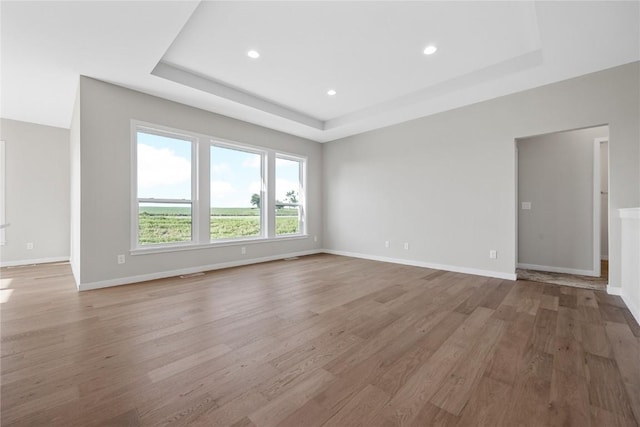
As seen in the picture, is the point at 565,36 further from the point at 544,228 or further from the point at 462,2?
the point at 544,228

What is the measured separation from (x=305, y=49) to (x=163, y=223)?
331 centimetres

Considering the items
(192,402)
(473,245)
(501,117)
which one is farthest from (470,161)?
(192,402)

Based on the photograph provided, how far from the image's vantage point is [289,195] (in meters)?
6.03

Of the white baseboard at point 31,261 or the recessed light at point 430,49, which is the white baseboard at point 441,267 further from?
the white baseboard at point 31,261

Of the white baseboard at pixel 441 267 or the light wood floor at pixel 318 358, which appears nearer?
the light wood floor at pixel 318 358

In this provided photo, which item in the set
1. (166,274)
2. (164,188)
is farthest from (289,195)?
(166,274)

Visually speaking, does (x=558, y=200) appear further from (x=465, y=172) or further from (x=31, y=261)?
(x=31, y=261)

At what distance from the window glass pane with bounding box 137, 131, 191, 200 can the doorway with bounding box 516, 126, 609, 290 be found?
547cm

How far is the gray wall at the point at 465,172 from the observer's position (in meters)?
3.13

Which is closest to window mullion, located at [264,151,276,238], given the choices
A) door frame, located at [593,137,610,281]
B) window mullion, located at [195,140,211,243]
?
window mullion, located at [195,140,211,243]

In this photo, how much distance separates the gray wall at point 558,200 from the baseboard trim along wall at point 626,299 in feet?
3.76

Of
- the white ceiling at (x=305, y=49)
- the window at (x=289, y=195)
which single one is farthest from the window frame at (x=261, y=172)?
the white ceiling at (x=305, y=49)

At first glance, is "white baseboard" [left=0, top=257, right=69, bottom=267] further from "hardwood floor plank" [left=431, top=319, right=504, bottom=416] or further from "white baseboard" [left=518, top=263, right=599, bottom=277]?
"white baseboard" [left=518, top=263, right=599, bottom=277]

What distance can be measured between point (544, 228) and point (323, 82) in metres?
4.46
